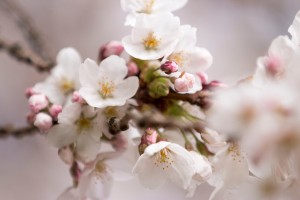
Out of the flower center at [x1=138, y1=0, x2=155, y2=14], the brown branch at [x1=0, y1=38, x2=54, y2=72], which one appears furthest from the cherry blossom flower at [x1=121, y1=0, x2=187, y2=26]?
the brown branch at [x1=0, y1=38, x2=54, y2=72]

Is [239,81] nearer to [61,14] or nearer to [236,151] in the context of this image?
[236,151]

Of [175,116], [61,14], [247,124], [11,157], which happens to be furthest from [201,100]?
[61,14]

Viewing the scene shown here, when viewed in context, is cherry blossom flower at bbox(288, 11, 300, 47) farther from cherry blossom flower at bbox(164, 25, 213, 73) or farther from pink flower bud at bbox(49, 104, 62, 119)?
pink flower bud at bbox(49, 104, 62, 119)

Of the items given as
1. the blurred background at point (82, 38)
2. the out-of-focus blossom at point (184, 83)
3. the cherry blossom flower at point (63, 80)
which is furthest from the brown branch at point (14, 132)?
the blurred background at point (82, 38)

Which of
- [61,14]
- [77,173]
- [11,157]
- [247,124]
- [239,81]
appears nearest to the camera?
[247,124]

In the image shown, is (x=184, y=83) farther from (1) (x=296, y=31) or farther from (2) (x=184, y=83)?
(1) (x=296, y=31)
